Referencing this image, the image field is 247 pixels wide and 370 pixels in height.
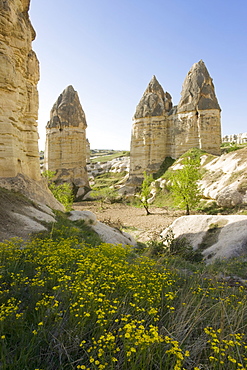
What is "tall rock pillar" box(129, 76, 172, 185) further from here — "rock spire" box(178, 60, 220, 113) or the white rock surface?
the white rock surface

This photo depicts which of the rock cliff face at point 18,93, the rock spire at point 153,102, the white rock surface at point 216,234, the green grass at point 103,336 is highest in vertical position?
the rock spire at point 153,102

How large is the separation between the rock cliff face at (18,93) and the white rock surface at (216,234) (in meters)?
10.0

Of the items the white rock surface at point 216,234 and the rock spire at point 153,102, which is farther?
the rock spire at point 153,102

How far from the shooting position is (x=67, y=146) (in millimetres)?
39219

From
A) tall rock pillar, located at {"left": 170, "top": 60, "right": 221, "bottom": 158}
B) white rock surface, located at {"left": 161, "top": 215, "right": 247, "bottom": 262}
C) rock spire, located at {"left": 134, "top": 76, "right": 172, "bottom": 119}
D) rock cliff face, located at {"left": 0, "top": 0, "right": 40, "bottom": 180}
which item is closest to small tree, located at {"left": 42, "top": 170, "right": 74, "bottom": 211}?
rock cliff face, located at {"left": 0, "top": 0, "right": 40, "bottom": 180}

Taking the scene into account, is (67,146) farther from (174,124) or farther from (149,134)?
(174,124)

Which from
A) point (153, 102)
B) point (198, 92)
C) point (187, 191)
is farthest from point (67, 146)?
point (187, 191)

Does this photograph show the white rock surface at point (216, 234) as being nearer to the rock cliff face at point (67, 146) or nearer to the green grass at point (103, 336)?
the green grass at point (103, 336)

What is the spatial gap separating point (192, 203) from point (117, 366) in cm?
1919

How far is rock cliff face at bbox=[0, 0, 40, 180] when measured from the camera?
1147 cm

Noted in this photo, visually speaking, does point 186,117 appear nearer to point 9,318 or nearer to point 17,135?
point 17,135

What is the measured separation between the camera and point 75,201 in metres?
37.6

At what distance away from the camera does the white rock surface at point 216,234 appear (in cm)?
883

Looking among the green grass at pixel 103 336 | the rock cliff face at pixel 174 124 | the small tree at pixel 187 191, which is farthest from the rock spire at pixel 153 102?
the green grass at pixel 103 336
